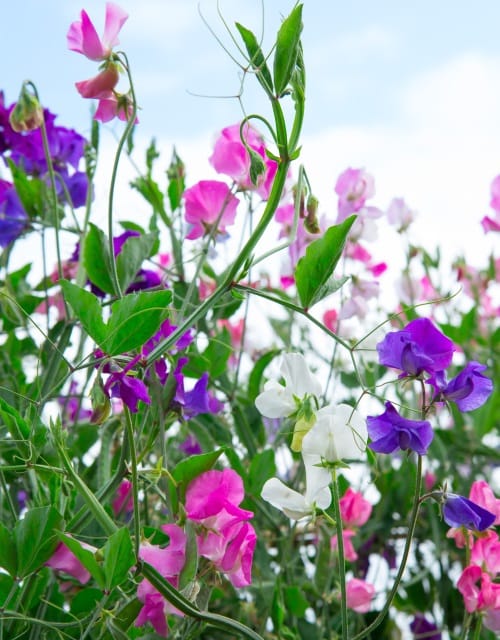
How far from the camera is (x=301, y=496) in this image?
599mm

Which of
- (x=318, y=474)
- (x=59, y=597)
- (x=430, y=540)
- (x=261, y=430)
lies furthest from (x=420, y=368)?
(x=430, y=540)

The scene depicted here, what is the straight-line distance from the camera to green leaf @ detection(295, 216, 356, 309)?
0.54 m

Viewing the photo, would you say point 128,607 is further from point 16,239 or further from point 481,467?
point 481,467

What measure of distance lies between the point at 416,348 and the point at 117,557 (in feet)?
0.68

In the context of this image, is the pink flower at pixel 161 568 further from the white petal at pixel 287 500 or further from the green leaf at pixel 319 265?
the green leaf at pixel 319 265

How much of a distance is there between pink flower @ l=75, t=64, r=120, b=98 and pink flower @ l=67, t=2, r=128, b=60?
11 mm

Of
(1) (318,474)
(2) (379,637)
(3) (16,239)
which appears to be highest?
(3) (16,239)

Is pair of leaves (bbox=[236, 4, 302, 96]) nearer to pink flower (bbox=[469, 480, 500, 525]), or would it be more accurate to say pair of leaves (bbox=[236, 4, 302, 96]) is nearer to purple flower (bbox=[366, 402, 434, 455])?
purple flower (bbox=[366, 402, 434, 455])

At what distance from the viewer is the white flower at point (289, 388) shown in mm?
602

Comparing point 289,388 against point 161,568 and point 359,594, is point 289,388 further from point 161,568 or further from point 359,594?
point 359,594

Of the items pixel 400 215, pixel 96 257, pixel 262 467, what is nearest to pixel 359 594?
pixel 262 467

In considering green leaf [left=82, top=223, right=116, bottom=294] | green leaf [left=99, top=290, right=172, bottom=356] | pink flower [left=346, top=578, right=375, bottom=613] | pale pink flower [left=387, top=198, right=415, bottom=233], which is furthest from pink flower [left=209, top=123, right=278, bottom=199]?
pale pink flower [left=387, top=198, right=415, bottom=233]

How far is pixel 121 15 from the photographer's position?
688 millimetres

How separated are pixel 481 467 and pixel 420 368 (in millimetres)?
788
